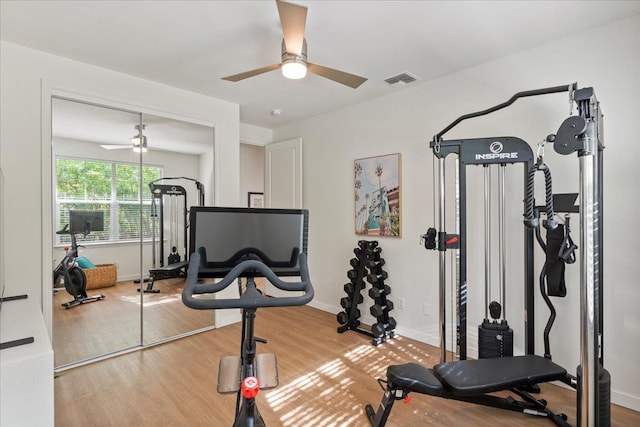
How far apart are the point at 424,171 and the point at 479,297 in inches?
51.9

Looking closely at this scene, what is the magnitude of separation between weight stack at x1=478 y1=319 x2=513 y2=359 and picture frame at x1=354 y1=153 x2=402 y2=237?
133 centimetres

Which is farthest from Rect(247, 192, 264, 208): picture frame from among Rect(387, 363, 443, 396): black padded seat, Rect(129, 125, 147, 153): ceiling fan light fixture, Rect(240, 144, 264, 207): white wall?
Rect(387, 363, 443, 396): black padded seat

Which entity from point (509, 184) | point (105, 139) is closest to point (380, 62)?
point (509, 184)

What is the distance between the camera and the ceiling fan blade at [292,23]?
1.74 meters

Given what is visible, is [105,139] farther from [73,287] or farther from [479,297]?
[479,297]

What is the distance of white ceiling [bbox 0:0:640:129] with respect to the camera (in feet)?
6.70

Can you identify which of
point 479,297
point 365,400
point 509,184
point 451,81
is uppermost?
point 451,81

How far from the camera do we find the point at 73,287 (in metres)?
2.78

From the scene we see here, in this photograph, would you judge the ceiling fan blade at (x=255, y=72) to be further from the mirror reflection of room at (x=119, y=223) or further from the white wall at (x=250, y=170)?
the white wall at (x=250, y=170)

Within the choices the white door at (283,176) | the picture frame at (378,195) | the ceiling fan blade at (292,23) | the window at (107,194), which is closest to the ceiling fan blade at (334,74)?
the ceiling fan blade at (292,23)

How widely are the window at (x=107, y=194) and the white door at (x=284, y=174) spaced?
191 cm

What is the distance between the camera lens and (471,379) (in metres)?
1.84

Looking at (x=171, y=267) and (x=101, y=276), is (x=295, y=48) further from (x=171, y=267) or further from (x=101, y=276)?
(x=101, y=276)

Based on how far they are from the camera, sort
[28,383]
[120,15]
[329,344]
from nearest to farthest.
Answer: [28,383] → [120,15] → [329,344]
